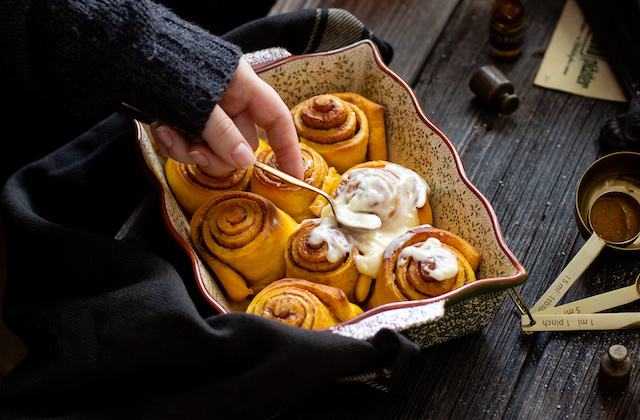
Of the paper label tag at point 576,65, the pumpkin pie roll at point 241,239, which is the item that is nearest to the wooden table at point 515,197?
the paper label tag at point 576,65

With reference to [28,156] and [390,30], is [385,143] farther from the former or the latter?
[28,156]

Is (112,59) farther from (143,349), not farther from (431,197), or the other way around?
(431,197)

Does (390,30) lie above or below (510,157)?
above

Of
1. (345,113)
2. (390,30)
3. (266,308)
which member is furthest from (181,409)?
(390,30)

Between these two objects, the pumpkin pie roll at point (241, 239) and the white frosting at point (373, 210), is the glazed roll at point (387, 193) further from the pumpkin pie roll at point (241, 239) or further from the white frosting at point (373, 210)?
the pumpkin pie roll at point (241, 239)

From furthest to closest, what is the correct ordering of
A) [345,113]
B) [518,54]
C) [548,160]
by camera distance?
1. [518,54]
2. [548,160]
3. [345,113]

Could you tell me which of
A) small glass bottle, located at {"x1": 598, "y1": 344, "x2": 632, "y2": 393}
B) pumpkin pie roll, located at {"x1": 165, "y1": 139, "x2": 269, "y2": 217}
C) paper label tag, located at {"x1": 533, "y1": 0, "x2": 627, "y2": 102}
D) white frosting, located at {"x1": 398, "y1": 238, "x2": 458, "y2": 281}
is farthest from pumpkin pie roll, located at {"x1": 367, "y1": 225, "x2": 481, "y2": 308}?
paper label tag, located at {"x1": 533, "y1": 0, "x2": 627, "y2": 102}

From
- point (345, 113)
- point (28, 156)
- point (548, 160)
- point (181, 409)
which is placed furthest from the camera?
point (28, 156)

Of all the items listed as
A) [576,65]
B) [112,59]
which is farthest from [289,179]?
[576,65]
